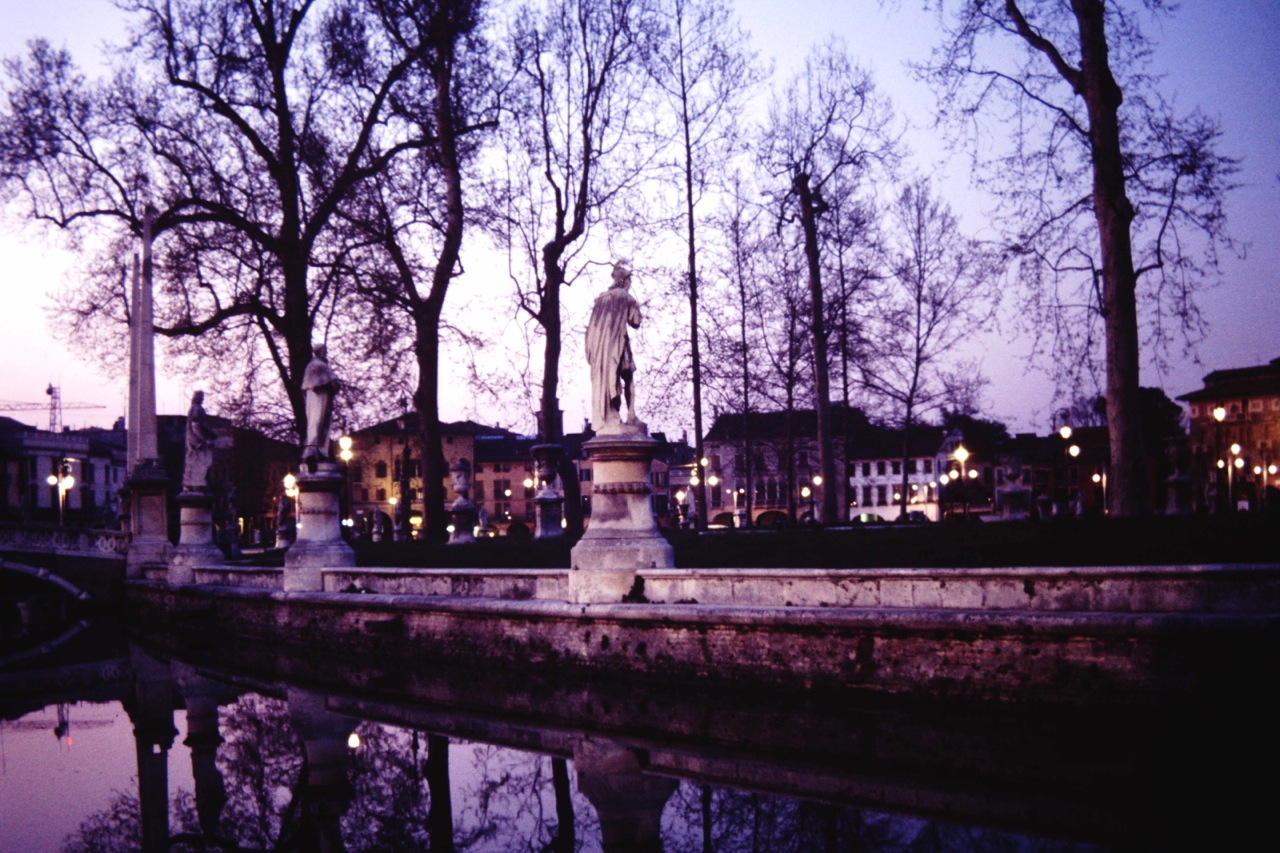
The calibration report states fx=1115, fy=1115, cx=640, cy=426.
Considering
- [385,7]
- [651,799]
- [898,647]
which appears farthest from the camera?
[385,7]

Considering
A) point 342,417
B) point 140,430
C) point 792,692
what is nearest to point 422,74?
point 342,417

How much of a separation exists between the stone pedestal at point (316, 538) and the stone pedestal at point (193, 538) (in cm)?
593

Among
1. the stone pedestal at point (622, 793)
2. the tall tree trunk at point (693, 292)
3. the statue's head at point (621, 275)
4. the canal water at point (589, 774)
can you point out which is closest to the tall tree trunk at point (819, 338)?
the tall tree trunk at point (693, 292)

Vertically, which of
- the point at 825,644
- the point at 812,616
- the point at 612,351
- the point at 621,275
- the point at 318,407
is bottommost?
the point at 825,644

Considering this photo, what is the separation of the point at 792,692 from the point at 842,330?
16.4 metres

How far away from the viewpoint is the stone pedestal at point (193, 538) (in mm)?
21391

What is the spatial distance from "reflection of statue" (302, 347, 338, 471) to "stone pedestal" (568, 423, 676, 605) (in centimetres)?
631

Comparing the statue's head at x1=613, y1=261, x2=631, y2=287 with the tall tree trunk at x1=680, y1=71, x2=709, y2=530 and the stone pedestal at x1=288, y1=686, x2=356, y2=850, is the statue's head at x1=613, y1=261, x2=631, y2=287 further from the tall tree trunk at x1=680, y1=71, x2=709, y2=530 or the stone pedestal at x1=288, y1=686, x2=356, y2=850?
the tall tree trunk at x1=680, y1=71, x2=709, y2=530

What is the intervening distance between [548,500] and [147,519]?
29.3 feet

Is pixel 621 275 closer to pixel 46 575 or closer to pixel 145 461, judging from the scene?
pixel 145 461

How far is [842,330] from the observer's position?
82.6 feet

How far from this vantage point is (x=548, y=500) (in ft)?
83.6

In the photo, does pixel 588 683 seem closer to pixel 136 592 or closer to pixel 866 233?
pixel 136 592

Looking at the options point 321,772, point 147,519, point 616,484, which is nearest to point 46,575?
point 147,519
